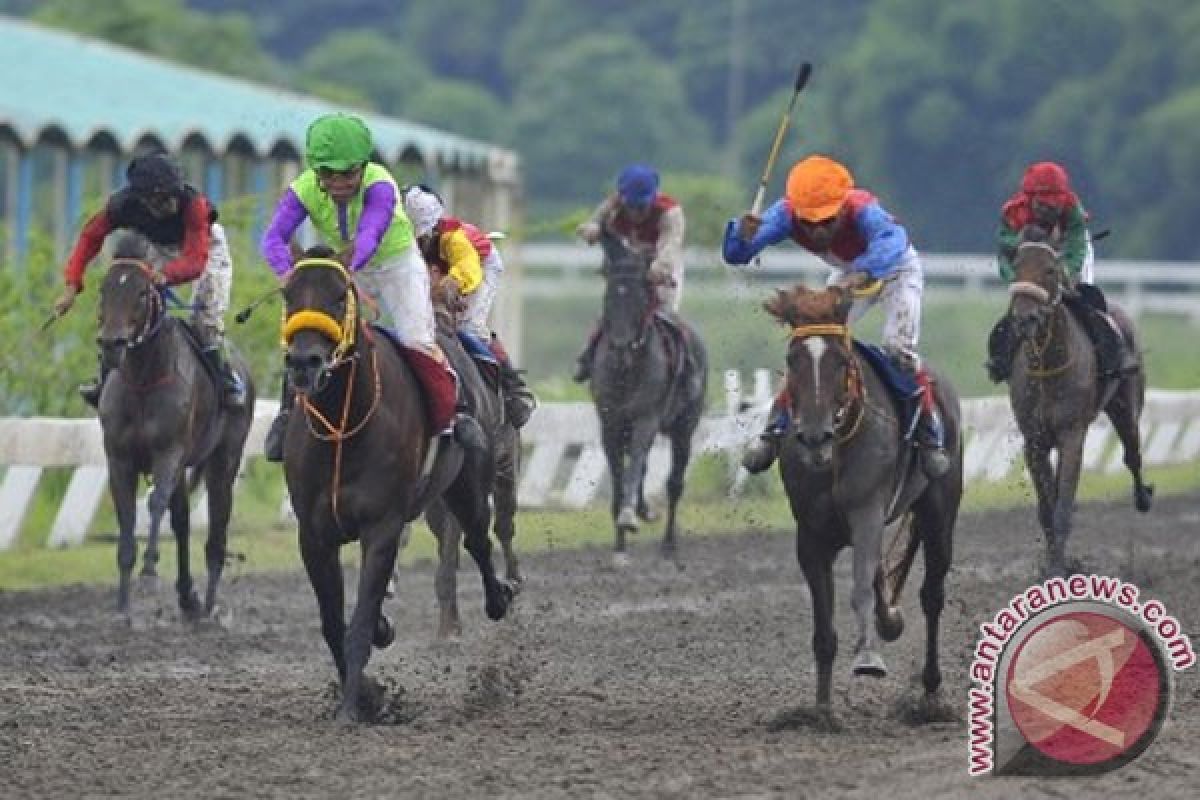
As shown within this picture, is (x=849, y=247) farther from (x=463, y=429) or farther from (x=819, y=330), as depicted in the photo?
(x=463, y=429)

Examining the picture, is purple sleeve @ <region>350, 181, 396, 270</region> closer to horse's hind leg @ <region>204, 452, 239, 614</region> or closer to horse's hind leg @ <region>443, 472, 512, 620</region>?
horse's hind leg @ <region>443, 472, 512, 620</region>

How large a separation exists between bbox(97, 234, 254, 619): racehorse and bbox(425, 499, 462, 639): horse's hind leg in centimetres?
153

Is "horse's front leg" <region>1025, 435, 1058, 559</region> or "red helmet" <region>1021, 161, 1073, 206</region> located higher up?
"red helmet" <region>1021, 161, 1073, 206</region>

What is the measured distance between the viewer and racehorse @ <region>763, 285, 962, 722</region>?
38.4 ft

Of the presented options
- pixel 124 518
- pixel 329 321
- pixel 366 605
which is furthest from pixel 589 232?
pixel 329 321

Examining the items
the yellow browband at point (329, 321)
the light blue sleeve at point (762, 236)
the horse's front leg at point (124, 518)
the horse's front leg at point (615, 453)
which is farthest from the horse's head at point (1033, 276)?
the yellow browband at point (329, 321)

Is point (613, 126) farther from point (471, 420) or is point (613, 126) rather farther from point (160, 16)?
point (471, 420)

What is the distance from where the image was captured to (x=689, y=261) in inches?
1603

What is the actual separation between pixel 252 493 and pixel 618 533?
334 cm

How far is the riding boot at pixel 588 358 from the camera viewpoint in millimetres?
20703

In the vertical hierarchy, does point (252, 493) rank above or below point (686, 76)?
below

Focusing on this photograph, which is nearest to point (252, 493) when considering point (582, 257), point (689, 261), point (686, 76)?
point (689, 261)

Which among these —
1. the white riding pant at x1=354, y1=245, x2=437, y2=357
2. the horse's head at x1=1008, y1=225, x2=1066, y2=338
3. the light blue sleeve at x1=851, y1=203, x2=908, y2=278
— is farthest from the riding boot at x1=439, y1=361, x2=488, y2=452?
the horse's head at x1=1008, y1=225, x2=1066, y2=338
